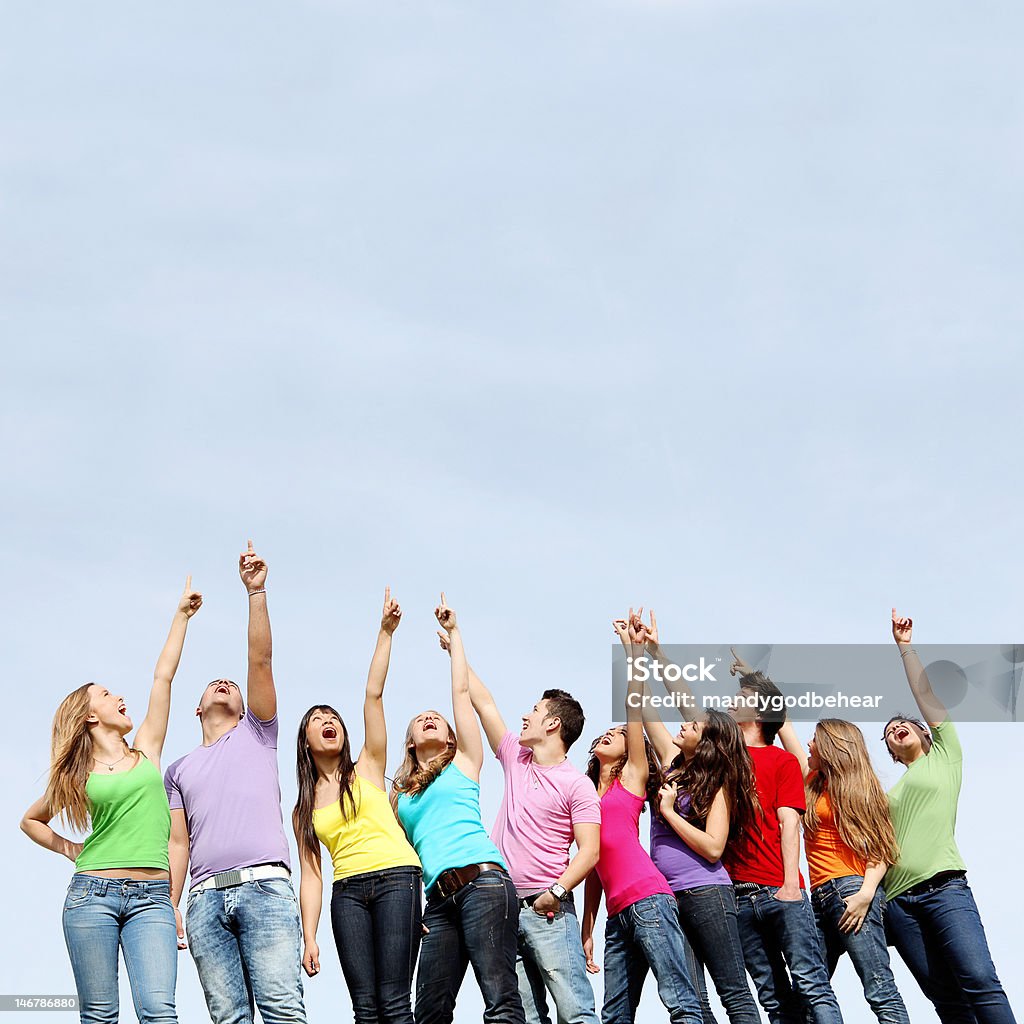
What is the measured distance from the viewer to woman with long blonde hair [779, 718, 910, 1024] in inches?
369

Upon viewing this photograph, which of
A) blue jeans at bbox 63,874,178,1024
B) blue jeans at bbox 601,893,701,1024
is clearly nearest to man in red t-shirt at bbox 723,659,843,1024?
blue jeans at bbox 601,893,701,1024

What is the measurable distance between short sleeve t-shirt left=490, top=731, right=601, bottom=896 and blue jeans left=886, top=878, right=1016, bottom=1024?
248 cm

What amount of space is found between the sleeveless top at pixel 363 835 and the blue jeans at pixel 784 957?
2.54 metres

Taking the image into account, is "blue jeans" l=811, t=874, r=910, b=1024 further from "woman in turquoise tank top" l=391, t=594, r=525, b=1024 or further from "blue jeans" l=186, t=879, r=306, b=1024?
"blue jeans" l=186, t=879, r=306, b=1024

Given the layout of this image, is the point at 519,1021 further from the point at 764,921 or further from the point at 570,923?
the point at 764,921

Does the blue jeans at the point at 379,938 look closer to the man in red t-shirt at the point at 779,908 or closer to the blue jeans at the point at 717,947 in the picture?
the blue jeans at the point at 717,947

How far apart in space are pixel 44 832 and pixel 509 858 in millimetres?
3029

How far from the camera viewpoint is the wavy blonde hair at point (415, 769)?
8961mm

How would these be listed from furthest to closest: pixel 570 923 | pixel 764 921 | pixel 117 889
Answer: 1. pixel 764 921
2. pixel 570 923
3. pixel 117 889

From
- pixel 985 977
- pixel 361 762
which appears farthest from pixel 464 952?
pixel 985 977

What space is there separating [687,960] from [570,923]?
85 cm

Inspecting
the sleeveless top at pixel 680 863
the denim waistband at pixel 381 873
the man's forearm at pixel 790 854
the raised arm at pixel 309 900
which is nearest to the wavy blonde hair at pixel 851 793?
the man's forearm at pixel 790 854

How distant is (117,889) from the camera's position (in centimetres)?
796

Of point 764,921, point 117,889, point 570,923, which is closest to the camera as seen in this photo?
point 117,889
